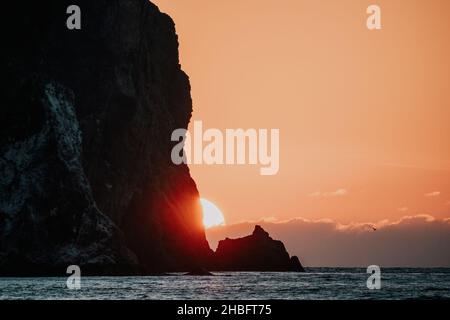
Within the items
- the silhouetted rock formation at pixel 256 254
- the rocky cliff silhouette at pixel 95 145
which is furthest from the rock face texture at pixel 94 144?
the silhouetted rock formation at pixel 256 254

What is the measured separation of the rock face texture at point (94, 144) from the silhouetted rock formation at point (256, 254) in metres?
14.2

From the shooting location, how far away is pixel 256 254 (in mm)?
185000

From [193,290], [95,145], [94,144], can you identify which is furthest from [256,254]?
[193,290]

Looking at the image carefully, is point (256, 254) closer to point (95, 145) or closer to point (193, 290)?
point (95, 145)

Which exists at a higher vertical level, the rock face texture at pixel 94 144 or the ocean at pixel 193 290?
the rock face texture at pixel 94 144

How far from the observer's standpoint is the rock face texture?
105375 mm

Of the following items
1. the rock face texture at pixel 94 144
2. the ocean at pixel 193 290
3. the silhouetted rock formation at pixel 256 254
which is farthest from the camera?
the silhouetted rock formation at pixel 256 254

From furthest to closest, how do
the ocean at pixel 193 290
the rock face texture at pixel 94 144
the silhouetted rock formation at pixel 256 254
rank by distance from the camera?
the silhouetted rock formation at pixel 256 254 → the rock face texture at pixel 94 144 → the ocean at pixel 193 290

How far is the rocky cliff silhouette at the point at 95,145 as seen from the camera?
346ft

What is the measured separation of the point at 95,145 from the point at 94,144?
31 centimetres

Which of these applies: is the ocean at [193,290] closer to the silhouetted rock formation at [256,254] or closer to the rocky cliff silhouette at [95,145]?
the rocky cliff silhouette at [95,145]

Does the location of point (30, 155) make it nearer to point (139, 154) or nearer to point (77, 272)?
point (77, 272)
